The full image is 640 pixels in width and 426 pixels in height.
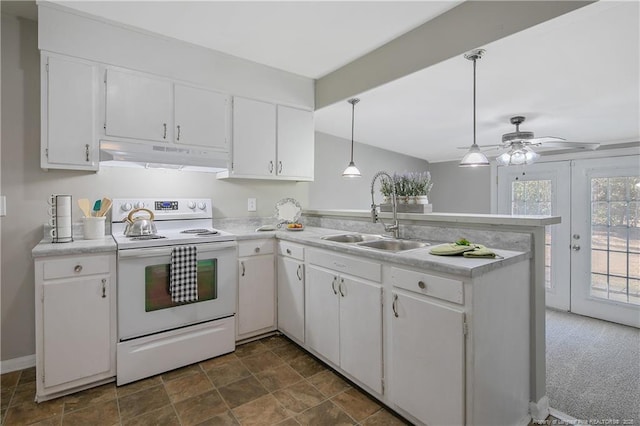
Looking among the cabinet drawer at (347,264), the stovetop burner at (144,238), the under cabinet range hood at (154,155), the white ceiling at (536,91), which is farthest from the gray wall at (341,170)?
the stovetop burner at (144,238)

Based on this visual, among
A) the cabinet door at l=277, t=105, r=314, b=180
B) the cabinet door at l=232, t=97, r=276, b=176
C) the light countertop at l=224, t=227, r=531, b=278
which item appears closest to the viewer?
the light countertop at l=224, t=227, r=531, b=278

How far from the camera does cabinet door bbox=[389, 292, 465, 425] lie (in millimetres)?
1492

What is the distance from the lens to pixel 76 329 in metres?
2.02

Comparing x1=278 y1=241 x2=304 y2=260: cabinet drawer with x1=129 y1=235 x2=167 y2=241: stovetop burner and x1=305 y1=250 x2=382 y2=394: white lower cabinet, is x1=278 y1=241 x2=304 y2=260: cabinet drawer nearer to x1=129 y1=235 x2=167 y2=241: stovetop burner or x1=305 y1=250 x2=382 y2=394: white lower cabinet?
x1=305 y1=250 x2=382 y2=394: white lower cabinet

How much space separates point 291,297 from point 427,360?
1.32m

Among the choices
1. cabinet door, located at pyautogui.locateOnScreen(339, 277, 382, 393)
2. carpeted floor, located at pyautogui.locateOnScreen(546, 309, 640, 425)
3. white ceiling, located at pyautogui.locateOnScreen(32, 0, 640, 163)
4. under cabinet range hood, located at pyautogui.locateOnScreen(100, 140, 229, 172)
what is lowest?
carpeted floor, located at pyautogui.locateOnScreen(546, 309, 640, 425)

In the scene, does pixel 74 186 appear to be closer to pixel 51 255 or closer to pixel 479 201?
pixel 51 255

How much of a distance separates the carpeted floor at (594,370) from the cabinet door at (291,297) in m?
1.76

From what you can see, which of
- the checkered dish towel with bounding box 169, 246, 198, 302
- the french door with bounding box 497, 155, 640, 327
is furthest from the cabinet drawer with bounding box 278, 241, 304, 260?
the french door with bounding box 497, 155, 640, 327

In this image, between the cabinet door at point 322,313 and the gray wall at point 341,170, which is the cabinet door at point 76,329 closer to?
the cabinet door at point 322,313

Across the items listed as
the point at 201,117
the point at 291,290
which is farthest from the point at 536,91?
the point at 201,117

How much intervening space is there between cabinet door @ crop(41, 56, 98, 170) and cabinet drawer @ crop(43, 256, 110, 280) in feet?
2.31

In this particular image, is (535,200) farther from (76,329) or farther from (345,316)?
(76,329)

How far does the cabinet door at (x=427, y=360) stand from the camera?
1492mm
